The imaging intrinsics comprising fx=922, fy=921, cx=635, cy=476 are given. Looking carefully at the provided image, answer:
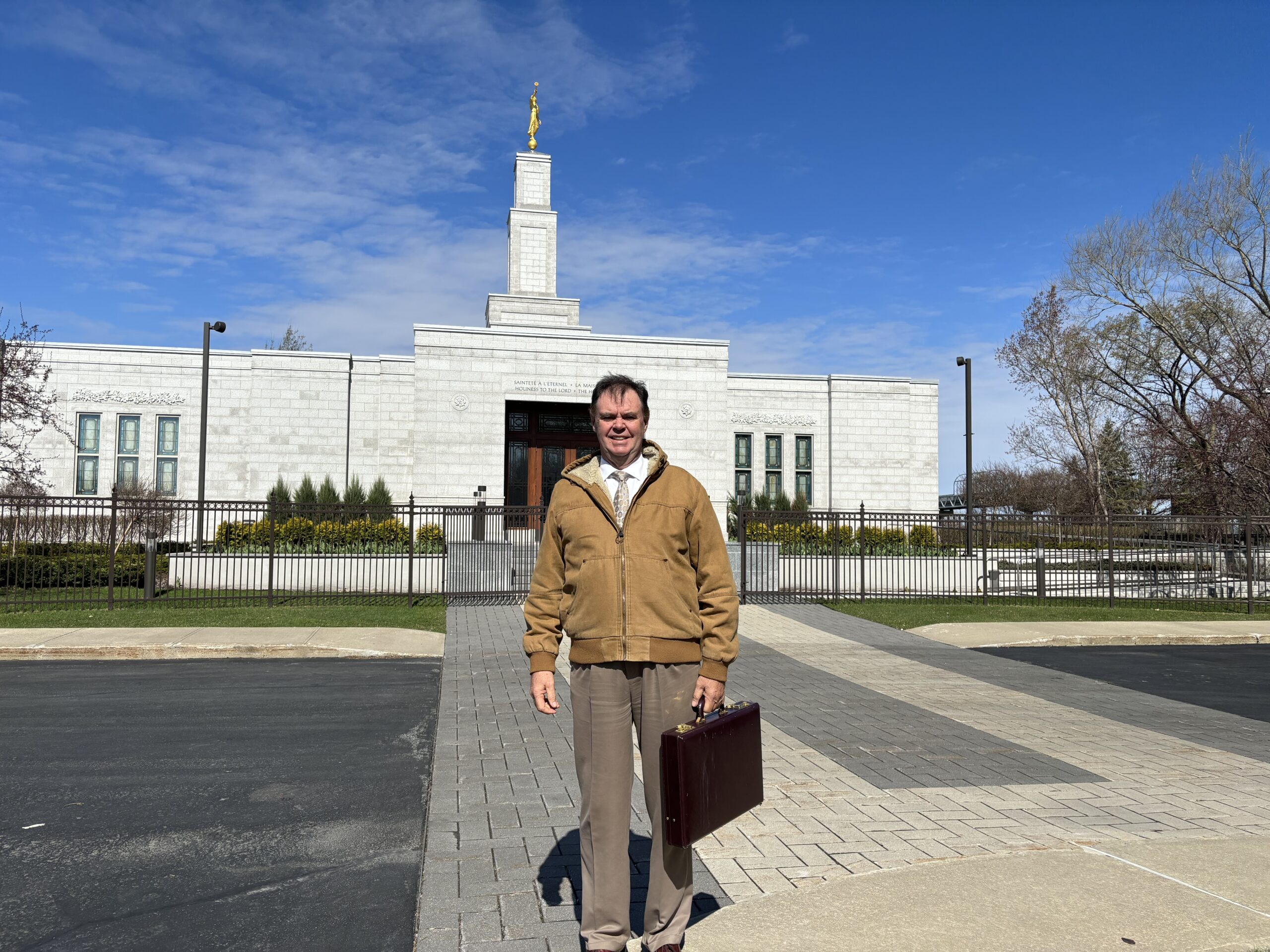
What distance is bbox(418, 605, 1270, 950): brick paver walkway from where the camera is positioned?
4.39 m

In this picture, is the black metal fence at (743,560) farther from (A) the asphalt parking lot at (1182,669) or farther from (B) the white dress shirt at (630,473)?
(B) the white dress shirt at (630,473)

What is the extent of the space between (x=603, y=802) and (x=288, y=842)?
8.29ft

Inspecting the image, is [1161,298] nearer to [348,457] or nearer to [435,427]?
[435,427]

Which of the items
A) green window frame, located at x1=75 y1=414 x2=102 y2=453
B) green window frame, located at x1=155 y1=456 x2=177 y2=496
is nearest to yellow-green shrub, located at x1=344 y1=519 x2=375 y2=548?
green window frame, located at x1=155 y1=456 x2=177 y2=496

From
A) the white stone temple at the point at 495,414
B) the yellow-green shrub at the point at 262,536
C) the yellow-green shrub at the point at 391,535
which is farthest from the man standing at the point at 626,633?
the white stone temple at the point at 495,414

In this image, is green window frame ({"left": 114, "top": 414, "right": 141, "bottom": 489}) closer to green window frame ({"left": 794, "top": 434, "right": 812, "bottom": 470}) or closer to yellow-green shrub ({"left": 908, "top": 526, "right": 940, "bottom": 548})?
green window frame ({"left": 794, "top": 434, "right": 812, "bottom": 470})

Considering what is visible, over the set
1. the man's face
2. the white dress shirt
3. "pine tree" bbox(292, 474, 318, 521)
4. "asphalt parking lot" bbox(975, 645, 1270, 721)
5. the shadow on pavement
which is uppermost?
"pine tree" bbox(292, 474, 318, 521)

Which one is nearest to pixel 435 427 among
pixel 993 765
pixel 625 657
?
pixel 993 765

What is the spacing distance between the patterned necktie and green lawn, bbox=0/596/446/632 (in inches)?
474

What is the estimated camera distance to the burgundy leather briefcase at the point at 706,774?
3148mm

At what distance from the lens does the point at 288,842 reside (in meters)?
5.02

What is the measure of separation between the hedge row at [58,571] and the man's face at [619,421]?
1593 cm

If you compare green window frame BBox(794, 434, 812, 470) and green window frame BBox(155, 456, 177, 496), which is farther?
green window frame BBox(794, 434, 812, 470)

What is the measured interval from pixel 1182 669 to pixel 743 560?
27.9 feet
